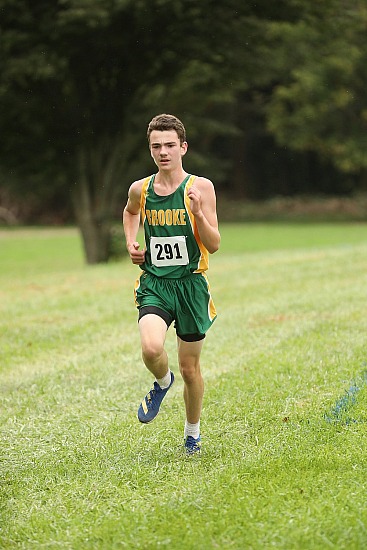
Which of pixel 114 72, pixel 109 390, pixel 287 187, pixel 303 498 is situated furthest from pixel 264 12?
pixel 287 187

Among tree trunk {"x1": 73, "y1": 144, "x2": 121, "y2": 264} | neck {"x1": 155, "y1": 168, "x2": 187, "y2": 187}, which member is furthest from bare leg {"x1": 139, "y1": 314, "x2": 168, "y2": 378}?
tree trunk {"x1": 73, "y1": 144, "x2": 121, "y2": 264}

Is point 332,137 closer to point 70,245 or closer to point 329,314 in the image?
point 70,245

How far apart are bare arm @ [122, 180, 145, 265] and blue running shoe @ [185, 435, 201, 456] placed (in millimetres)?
1164

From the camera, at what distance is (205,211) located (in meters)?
5.51

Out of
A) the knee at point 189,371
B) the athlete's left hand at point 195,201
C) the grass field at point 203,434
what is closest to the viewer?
the grass field at point 203,434

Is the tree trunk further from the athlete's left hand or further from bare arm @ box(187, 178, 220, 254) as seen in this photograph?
the athlete's left hand

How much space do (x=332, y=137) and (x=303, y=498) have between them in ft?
151

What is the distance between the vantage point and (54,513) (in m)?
4.74

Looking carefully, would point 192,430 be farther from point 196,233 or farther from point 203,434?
point 196,233

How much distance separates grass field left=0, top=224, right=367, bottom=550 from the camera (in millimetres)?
4410

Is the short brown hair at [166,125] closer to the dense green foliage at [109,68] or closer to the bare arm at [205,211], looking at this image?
the bare arm at [205,211]

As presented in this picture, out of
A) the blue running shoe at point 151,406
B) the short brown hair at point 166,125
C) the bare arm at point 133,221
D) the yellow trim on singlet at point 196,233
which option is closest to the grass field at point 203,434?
the blue running shoe at point 151,406

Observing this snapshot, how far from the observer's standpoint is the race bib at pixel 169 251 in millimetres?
5555

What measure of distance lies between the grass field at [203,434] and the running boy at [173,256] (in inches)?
21.6
